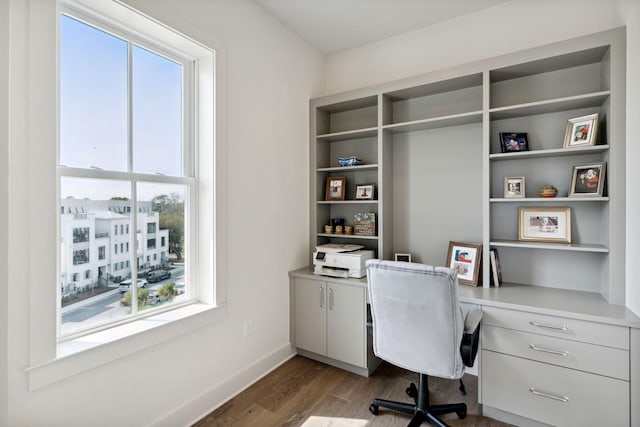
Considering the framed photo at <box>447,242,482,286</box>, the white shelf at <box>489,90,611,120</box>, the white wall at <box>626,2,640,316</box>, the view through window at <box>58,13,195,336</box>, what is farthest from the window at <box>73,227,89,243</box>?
the white wall at <box>626,2,640,316</box>

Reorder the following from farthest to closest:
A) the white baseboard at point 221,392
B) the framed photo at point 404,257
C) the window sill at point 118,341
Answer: the framed photo at point 404,257 → the white baseboard at point 221,392 → the window sill at point 118,341

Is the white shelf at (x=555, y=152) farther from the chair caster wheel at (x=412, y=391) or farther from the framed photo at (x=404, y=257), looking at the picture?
the chair caster wheel at (x=412, y=391)

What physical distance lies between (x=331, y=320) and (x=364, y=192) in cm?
113

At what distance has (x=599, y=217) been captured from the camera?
Answer: 2086 mm

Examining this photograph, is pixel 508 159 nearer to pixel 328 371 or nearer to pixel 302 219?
pixel 302 219

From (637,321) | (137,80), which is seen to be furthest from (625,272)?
(137,80)

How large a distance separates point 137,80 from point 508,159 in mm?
2482

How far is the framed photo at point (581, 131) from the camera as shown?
76.5 inches

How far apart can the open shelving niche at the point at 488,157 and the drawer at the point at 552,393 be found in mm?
500

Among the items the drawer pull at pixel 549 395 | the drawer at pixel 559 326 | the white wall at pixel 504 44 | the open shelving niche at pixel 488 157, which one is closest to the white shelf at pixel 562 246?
the open shelving niche at pixel 488 157

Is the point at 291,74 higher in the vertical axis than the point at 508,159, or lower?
higher

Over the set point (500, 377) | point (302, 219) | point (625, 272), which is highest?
point (302, 219)

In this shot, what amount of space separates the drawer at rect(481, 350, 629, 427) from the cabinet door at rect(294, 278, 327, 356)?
1165 mm

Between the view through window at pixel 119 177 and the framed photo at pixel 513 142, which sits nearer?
the view through window at pixel 119 177
